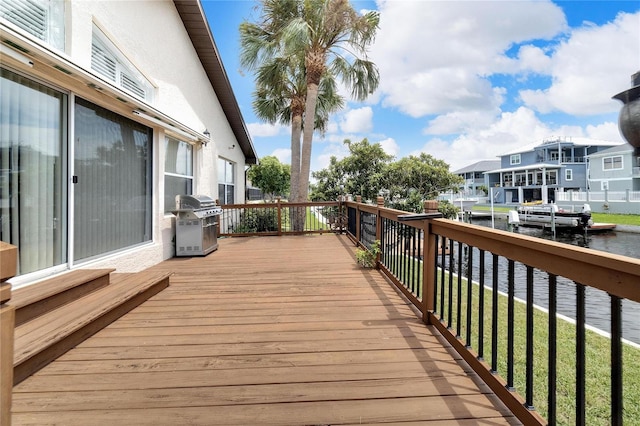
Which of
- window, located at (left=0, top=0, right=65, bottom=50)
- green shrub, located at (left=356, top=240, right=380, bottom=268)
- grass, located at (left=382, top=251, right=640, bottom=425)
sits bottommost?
grass, located at (left=382, top=251, right=640, bottom=425)

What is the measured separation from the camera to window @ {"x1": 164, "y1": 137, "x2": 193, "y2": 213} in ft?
18.4

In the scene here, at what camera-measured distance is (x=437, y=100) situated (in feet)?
83.1

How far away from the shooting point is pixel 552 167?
33.2 meters

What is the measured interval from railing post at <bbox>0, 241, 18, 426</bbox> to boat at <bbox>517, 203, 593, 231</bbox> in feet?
78.8

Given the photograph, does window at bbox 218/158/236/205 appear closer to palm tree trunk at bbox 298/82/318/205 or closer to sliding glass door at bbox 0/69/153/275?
palm tree trunk at bbox 298/82/318/205

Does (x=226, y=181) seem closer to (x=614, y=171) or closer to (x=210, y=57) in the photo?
(x=210, y=57)

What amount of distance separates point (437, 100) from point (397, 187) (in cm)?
1552

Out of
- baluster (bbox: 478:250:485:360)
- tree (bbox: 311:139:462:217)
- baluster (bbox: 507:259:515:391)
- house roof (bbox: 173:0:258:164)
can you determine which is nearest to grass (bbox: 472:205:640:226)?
tree (bbox: 311:139:462:217)

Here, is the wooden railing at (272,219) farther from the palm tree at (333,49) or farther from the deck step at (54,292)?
the deck step at (54,292)

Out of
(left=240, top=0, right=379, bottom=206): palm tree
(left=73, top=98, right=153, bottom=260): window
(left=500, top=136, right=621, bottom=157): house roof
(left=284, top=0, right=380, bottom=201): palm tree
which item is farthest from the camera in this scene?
(left=500, top=136, right=621, bottom=157): house roof

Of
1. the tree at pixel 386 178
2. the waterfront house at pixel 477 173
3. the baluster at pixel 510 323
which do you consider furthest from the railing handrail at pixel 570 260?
the waterfront house at pixel 477 173

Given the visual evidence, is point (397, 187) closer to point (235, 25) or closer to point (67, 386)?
point (235, 25)

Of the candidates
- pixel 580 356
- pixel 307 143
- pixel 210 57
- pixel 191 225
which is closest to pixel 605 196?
pixel 307 143

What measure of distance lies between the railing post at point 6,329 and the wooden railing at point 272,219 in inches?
287
